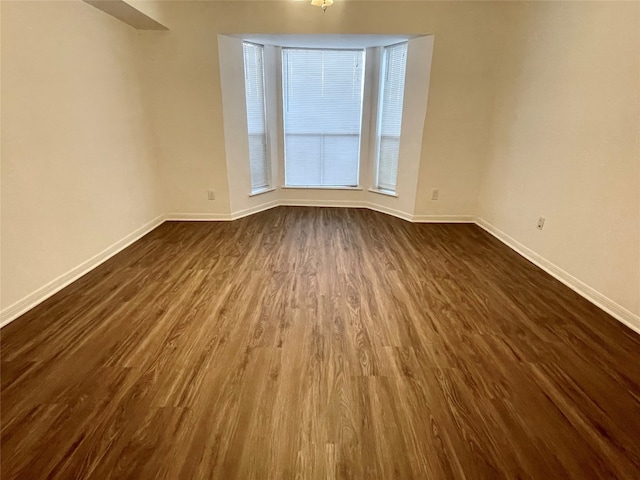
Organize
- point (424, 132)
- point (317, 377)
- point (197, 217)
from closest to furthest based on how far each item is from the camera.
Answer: point (317, 377)
point (424, 132)
point (197, 217)

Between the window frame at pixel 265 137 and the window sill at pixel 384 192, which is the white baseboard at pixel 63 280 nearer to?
the window frame at pixel 265 137

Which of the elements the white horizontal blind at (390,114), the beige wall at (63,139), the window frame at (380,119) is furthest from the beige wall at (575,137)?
the beige wall at (63,139)

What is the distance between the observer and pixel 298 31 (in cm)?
369

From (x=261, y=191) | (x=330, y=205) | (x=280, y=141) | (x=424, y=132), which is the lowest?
(x=330, y=205)

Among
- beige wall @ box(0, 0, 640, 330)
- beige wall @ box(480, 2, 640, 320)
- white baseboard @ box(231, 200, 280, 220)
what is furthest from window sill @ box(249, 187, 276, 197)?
beige wall @ box(480, 2, 640, 320)

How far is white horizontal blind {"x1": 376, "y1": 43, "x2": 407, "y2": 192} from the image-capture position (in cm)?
419

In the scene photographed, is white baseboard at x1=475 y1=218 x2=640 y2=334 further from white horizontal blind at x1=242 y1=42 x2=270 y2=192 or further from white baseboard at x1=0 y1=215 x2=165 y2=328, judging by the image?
white baseboard at x1=0 y1=215 x2=165 y2=328

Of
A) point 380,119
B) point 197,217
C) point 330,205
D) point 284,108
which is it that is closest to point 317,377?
point 197,217

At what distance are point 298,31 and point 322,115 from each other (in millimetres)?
1194

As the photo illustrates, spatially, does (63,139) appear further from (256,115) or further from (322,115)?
(322,115)

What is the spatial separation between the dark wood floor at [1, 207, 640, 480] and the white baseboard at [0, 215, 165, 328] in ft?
0.22

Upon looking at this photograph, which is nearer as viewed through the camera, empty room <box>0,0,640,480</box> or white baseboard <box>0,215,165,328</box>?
empty room <box>0,0,640,480</box>

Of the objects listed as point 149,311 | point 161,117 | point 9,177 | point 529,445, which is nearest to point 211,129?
point 161,117

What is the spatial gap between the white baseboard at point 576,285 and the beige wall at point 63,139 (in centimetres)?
400
